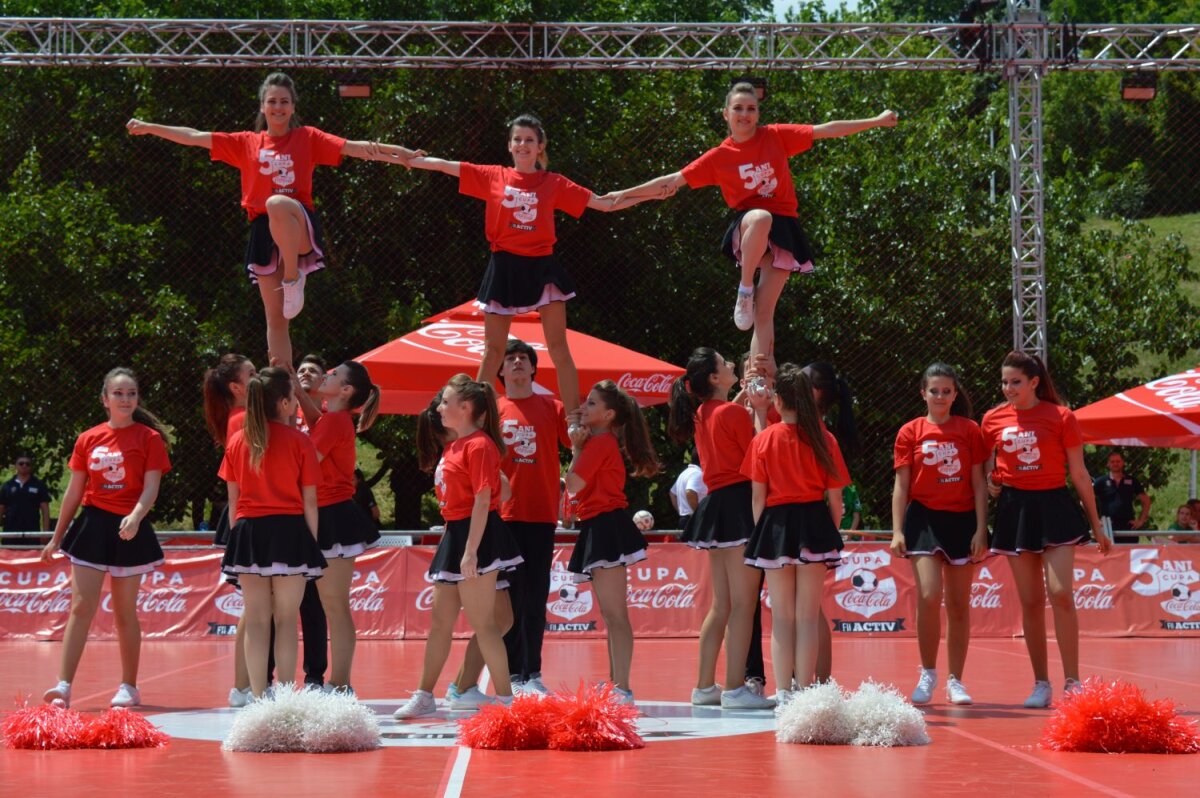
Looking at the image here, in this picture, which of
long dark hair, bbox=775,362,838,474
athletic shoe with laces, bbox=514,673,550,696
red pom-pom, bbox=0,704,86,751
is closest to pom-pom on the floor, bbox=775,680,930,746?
long dark hair, bbox=775,362,838,474

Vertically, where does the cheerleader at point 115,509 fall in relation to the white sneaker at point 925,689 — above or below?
above

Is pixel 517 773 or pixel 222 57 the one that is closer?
pixel 517 773

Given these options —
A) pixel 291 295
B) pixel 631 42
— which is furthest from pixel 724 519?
pixel 631 42

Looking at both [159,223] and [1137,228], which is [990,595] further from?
[1137,228]

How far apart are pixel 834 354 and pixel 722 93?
4.48 metres

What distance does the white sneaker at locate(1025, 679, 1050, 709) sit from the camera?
25.8ft

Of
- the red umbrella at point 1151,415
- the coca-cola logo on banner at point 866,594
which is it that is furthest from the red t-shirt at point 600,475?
the red umbrella at point 1151,415

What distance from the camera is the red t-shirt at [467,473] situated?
22.0 ft

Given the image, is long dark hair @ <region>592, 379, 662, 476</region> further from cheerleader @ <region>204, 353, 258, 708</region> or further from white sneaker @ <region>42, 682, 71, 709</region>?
white sneaker @ <region>42, 682, 71, 709</region>

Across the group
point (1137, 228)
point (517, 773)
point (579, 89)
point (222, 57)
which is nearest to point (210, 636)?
point (222, 57)

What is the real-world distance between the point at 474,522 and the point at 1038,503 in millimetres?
3082

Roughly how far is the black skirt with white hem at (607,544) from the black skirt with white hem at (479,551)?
65 cm

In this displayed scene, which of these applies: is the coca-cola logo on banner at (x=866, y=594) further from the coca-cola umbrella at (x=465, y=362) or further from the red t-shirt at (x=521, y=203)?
the red t-shirt at (x=521, y=203)

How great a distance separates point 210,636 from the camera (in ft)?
41.3
